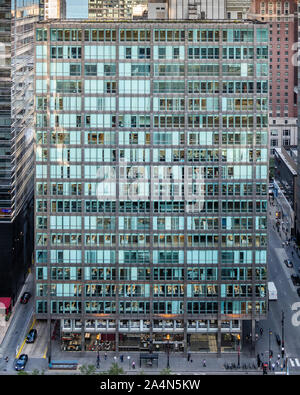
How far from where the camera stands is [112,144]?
351 ft

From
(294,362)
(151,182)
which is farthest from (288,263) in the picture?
(151,182)

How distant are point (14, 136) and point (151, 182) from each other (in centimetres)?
3357

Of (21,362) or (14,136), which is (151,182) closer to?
(14,136)

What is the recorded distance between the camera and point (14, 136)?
414 ft

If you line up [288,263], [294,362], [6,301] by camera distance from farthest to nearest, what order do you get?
[288,263] < [6,301] < [294,362]

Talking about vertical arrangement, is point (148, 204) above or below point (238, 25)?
below

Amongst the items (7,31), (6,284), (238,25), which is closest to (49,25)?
(7,31)

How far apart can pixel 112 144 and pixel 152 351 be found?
35404mm

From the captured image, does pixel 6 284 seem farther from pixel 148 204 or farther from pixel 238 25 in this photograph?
pixel 238 25

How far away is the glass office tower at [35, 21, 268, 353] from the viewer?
105 m

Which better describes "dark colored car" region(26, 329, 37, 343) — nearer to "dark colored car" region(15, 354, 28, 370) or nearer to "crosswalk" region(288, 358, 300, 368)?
"dark colored car" region(15, 354, 28, 370)

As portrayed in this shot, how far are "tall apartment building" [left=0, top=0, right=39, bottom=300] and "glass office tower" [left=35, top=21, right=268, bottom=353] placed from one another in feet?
54.8

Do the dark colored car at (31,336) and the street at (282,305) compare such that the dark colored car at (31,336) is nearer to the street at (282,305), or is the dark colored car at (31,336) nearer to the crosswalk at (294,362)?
the street at (282,305)

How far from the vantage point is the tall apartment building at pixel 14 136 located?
401 feet
